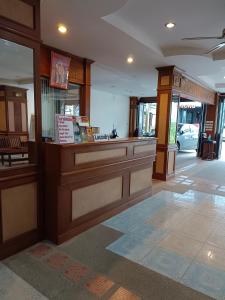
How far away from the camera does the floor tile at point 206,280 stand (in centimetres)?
198

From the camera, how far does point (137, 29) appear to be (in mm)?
3535

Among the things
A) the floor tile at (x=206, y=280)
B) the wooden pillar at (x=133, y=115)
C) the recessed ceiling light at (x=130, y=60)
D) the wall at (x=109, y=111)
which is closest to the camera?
the floor tile at (x=206, y=280)

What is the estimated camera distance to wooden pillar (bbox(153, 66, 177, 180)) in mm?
5406

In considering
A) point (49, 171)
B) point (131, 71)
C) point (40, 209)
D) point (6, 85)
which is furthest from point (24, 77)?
point (131, 71)

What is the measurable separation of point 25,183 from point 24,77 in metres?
1.29

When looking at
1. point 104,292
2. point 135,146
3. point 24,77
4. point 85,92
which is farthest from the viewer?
→ point 85,92

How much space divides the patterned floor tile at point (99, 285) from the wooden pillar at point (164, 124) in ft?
13.1

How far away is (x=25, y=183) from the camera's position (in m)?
2.51

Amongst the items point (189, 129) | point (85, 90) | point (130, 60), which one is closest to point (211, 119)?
point (189, 129)

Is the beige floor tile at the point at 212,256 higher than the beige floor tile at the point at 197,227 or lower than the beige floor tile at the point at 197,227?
lower

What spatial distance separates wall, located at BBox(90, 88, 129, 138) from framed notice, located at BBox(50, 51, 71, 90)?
588 centimetres

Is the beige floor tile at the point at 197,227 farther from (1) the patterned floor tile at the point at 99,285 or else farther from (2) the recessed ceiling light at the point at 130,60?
(2) the recessed ceiling light at the point at 130,60

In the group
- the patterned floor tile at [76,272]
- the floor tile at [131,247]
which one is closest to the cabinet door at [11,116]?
the patterned floor tile at [76,272]

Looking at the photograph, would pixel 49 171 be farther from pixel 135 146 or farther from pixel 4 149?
pixel 135 146
